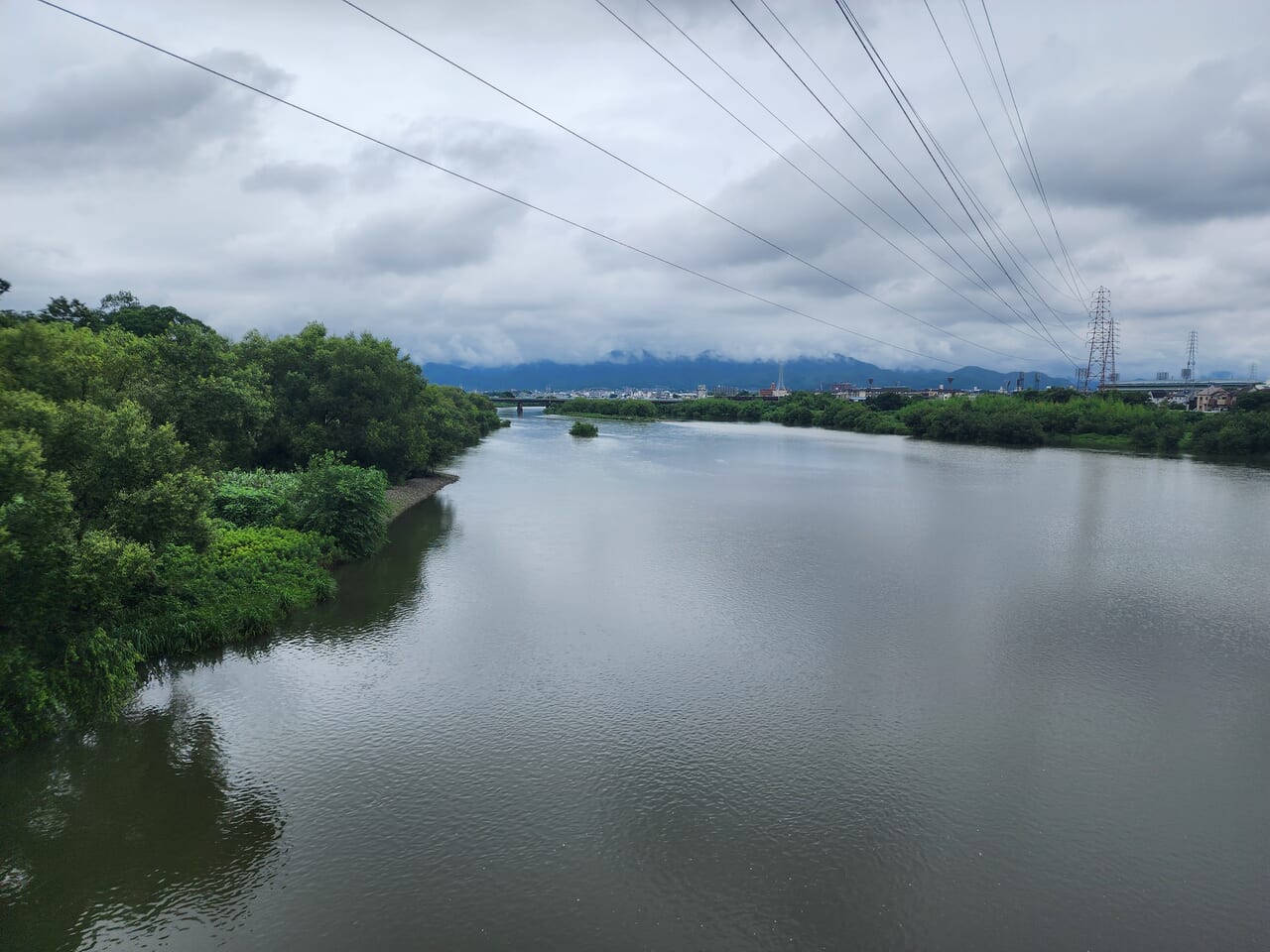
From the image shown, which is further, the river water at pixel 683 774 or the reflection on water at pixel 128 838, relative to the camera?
the river water at pixel 683 774

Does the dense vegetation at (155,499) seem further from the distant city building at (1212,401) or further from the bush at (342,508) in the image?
the distant city building at (1212,401)

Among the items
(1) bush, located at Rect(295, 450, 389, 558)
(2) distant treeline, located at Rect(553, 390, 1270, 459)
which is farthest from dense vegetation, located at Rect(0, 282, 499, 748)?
(2) distant treeline, located at Rect(553, 390, 1270, 459)

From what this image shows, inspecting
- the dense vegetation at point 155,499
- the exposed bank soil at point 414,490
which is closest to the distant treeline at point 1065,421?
the exposed bank soil at point 414,490

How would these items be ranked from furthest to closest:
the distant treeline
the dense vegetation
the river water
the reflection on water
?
the distant treeline
the dense vegetation
the river water
the reflection on water

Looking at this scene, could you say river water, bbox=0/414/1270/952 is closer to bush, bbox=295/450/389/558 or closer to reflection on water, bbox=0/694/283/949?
reflection on water, bbox=0/694/283/949

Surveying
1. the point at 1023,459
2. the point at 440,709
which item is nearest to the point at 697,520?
the point at 440,709

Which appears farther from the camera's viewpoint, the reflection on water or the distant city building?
the distant city building
